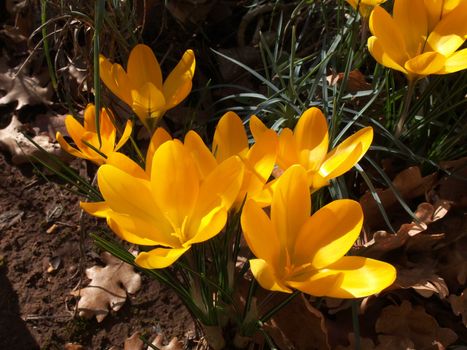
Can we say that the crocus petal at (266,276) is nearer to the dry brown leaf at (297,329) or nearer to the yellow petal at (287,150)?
the yellow petal at (287,150)

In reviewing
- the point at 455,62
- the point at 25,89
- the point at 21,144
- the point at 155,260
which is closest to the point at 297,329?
the point at 155,260

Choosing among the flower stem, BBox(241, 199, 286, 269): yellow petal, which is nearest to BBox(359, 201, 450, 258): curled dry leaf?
the flower stem

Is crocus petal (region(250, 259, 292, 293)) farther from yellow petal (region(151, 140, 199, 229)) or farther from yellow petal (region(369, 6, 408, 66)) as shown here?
yellow petal (region(369, 6, 408, 66))

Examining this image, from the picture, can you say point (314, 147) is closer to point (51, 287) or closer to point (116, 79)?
point (116, 79)

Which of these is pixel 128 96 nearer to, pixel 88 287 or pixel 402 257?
pixel 88 287

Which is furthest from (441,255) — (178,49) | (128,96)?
(178,49)

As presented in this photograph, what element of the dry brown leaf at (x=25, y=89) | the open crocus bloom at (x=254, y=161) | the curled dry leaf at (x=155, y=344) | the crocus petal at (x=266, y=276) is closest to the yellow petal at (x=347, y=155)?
the open crocus bloom at (x=254, y=161)
